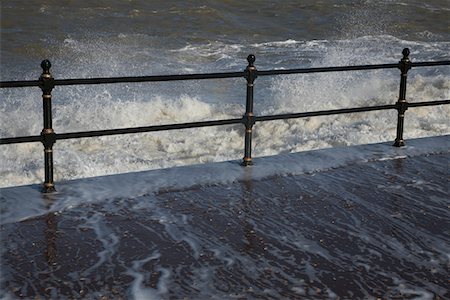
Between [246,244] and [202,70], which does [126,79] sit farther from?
[202,70]

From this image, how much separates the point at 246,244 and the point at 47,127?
207 centimetres

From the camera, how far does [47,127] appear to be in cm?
639

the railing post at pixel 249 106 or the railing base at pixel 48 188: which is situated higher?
the railing post at pixel 249 106

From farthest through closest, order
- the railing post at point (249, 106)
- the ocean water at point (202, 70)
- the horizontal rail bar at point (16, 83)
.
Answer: the ocean water at point (202, 70), the railing post at point (249, 106), the horizontal rail bar at point (16, 83)

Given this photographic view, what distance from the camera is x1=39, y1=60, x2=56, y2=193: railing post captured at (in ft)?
20.4

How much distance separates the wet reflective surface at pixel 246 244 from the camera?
4.57 meters

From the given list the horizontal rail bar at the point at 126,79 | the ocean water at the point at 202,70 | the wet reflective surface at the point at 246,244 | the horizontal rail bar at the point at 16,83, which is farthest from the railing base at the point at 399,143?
the ocean water at the point at 202,70

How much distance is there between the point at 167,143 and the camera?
1451 centimetres

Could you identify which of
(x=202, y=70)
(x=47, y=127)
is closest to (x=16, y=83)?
(x=47, y=127)

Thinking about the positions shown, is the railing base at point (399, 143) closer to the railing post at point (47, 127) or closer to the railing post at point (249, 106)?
the railing post at point (249, 106)

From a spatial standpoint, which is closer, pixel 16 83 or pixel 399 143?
pixel 16 83

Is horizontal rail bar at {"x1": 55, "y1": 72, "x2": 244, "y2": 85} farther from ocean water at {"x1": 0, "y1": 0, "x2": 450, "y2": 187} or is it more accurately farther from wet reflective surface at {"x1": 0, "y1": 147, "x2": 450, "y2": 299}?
ocean water at {"x1": 0, "y1": 0, "x2": 450, "y2": 187}

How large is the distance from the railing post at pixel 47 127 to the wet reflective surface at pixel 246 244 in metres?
0.45

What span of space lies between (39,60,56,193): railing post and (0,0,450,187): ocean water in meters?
5.94
